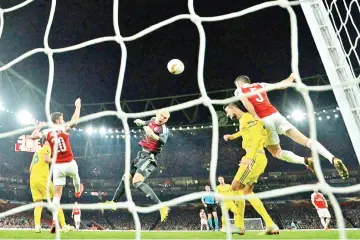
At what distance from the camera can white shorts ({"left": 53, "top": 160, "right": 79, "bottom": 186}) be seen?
4.70 metres

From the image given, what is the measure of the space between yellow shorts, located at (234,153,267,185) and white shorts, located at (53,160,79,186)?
211 centimetres

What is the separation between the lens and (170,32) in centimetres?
1405

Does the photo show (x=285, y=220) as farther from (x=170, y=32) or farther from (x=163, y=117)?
(x=163, y=117)

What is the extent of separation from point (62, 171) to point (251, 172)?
7.58ft

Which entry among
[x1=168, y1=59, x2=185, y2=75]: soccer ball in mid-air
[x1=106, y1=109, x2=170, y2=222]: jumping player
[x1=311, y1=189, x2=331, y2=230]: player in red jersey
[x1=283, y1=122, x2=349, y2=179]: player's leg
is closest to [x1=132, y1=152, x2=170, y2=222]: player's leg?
[x1=106, y1=109, x2=170, y2=222]: jumping player

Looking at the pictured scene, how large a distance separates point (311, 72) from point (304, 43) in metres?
1.82

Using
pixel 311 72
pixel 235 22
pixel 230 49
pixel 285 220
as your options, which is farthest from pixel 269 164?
pixel 235 22

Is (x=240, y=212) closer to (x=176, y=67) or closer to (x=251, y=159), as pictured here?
(x=251, y=159)

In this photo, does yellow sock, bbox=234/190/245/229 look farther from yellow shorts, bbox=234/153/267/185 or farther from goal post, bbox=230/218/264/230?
goal post, bbox=230/218/264/230

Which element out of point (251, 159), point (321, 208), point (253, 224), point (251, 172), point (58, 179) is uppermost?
point (58, 179)

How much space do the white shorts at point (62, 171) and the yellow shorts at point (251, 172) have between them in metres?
2.11

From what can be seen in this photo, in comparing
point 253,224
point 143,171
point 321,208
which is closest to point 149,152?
point 143,171

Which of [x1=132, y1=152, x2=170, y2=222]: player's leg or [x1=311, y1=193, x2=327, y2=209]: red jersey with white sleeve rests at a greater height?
[x1=132, y1=152, x2=170, y2=222]: player's leg

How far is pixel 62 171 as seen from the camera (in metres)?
4.74
